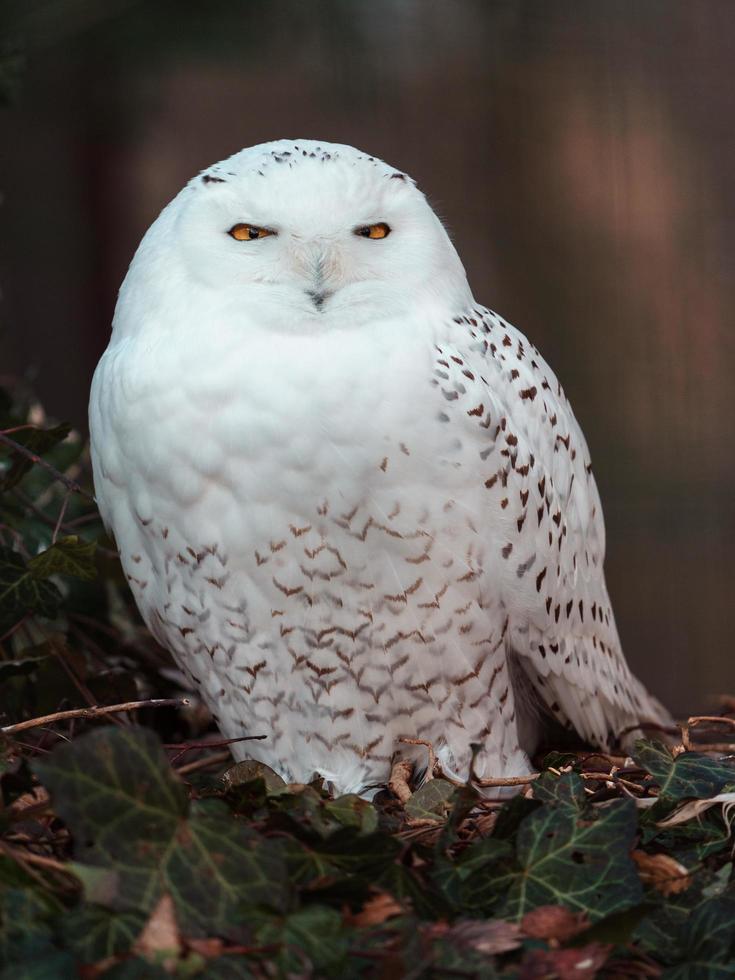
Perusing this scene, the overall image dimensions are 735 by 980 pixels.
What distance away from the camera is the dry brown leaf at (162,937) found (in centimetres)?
93

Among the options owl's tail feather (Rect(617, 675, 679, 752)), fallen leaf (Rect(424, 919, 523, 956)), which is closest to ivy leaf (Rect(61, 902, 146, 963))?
fallen leaf (Rect(424, 919, 523, 956))

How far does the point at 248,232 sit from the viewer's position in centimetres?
153

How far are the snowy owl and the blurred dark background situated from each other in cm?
158

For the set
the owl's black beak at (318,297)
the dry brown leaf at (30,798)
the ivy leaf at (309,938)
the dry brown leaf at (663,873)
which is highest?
the owl's black beak at (318,297)

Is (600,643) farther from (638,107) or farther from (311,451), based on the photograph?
(638,107)

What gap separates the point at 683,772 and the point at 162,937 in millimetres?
648

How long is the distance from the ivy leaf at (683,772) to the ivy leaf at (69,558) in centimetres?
73

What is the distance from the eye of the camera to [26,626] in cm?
189

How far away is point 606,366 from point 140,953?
255cm

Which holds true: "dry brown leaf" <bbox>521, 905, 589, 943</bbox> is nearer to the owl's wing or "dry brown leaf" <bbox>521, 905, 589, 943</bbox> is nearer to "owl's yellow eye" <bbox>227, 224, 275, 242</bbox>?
the owl's wing

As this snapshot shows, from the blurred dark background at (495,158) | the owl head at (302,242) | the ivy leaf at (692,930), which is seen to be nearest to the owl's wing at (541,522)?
the owl head at (302,242)

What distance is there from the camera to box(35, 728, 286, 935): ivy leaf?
983 mm

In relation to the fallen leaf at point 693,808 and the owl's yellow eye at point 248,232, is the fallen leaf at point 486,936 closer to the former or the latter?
the fallen leaf at point 693,808

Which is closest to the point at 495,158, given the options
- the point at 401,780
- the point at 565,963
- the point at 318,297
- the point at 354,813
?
the point at 318,297
